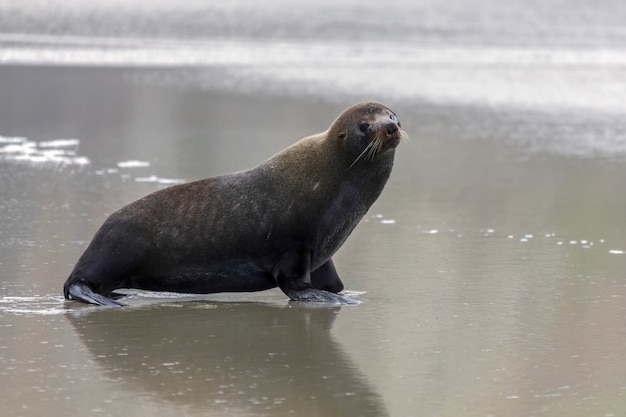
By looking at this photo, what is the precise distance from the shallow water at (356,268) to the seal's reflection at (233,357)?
2cm

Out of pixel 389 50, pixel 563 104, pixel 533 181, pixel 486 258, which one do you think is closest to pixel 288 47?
pixel 389 50

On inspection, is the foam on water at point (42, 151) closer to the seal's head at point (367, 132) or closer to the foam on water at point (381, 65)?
the seal's head at point (367, 132)

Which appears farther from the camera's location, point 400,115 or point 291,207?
point 400,115

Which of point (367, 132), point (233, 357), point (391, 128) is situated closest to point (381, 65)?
point (367, 132)

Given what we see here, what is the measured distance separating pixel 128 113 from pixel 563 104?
6.10 meters

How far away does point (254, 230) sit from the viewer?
7.95 meters

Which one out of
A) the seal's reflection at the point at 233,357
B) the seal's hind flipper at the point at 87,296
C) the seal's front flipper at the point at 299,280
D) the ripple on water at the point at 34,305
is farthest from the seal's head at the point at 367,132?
the ripple on water at the point at 34,305

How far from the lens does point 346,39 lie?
3291 centimetres

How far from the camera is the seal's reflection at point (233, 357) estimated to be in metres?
5.65

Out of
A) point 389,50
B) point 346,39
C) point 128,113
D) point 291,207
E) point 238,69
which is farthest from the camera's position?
point 346,39

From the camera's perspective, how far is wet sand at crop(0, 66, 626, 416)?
578 cm

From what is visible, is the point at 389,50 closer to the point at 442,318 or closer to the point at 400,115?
the point at 400,115

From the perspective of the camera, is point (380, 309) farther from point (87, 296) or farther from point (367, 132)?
point (87, 296)

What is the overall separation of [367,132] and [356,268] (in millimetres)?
1091
